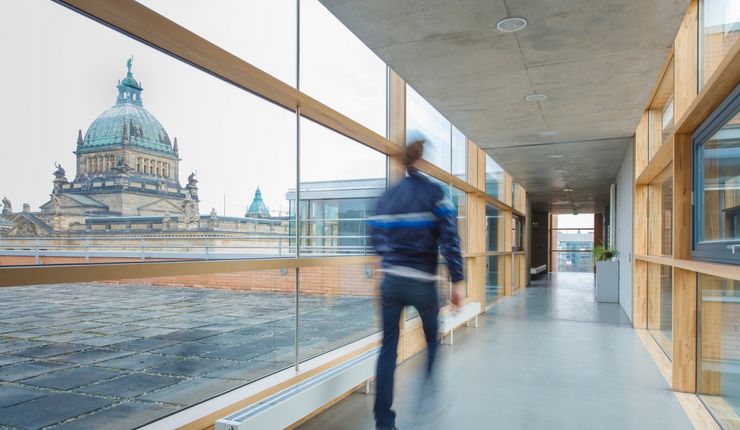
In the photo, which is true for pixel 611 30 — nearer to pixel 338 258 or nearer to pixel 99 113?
pixel 338 258

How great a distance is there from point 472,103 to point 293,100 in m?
2.86

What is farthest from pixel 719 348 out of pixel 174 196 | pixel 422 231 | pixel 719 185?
pixel 174 196

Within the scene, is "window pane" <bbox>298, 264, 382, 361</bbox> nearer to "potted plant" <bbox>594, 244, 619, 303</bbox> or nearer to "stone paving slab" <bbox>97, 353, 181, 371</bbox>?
"stone paving slab" <bbox>97, 353, 181, 371</bbox>

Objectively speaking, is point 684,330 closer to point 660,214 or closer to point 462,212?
point 660,214

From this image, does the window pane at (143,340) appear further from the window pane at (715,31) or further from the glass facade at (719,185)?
the window pane at (715,31)

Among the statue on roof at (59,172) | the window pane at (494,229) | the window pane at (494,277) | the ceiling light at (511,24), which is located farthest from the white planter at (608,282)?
the statue on roof at (59,172)

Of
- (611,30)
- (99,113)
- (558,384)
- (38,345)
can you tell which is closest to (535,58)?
(611,30)

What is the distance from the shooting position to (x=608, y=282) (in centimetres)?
1135

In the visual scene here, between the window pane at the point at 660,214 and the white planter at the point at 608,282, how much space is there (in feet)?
15.0

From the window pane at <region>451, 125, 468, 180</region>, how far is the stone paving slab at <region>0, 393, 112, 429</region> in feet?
18.2

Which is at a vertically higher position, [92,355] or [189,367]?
[92,355]

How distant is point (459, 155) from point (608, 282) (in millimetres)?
5580

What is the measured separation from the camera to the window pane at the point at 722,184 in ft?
9.53

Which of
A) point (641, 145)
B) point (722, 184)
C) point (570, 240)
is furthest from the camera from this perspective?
point (570, 240)
